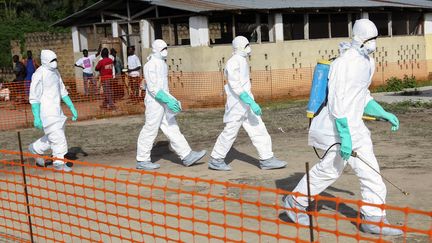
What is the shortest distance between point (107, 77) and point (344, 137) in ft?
41.1

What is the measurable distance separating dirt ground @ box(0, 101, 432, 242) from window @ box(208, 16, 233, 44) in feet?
10.4

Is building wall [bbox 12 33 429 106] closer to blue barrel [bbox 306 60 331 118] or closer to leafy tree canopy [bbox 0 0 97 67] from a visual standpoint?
blue barrel [bbox 306 60 331 118]

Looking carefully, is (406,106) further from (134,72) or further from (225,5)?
(134,72)

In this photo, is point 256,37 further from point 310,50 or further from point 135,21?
point 135,21

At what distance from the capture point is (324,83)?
5.79m

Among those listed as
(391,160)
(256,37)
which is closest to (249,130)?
(391,160)

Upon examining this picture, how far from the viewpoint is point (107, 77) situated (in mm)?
17375

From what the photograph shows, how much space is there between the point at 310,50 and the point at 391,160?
11.7m

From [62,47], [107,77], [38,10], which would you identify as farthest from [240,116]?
[38,10]

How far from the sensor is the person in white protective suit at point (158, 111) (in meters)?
8.88

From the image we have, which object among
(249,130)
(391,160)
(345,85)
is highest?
(345,85)

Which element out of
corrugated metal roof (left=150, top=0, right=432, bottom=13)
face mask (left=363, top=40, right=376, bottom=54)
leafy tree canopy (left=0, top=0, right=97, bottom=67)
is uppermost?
leafy tree canopy (left=0, top=0, right=97, bottom=67)

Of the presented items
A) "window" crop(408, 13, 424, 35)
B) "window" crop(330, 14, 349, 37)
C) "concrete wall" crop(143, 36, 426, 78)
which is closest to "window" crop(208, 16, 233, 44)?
"concrete wall" crop(143, 36, 426, 78)

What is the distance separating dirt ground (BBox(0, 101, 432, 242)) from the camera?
24.1 ft
